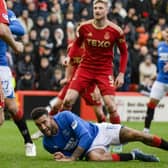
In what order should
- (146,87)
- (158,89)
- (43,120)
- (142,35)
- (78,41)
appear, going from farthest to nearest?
(142,35) → (146,87) → (158,89) → (78,41) → (43,120)

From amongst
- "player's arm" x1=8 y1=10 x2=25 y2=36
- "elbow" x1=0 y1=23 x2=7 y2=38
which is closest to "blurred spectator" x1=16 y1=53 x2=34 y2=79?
"player's arm" x1=8 y1=10 x2=25 y2=36

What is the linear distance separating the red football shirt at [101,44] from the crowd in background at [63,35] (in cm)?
768

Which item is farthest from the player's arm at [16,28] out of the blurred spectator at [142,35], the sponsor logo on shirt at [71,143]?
the blurred spectator at [142,35]

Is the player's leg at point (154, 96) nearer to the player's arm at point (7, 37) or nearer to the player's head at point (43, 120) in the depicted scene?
the player's head at point (43, 120)

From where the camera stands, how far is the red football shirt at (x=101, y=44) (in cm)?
1327

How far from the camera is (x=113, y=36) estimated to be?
43.5 feet

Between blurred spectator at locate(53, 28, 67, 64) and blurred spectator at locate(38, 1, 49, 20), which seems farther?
blurred spectator at locate(38, 1, 49, 20)

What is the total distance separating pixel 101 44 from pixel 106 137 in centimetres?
Answer: 290

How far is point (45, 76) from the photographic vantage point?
2281cm

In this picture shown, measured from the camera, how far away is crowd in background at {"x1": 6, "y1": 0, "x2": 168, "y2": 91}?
891 inches

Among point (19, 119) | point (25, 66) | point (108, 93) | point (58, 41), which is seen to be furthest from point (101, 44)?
point (58, 41)

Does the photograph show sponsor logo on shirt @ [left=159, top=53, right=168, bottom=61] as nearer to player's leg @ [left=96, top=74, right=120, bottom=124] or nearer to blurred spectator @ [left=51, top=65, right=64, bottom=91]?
player's leg @ [left=96, top=74, right=120, bottom=124]

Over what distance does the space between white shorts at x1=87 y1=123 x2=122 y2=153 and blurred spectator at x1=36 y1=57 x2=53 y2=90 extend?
11886 millimetres

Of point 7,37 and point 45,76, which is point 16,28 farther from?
point 45,76
